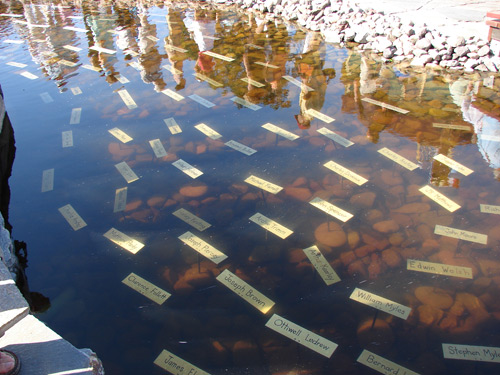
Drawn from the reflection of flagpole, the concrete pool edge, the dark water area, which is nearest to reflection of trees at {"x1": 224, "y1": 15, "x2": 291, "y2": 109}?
the dark water area

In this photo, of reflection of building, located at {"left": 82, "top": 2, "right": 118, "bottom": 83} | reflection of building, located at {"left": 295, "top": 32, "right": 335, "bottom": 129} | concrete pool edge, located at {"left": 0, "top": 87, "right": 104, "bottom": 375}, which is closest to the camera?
concrete pool edge, located at {"left": 0, "top": 87, "right": 104, "bottom": 375}

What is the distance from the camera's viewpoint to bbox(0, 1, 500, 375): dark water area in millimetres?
2615

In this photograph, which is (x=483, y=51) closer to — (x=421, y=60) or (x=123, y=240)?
(x=421, y=60)

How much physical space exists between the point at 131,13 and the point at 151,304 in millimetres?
8931

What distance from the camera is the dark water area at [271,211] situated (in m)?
2.62

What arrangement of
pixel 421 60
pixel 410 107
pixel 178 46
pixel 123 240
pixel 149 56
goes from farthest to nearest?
pixel 178 46
pixel 149 56
pixel 421 60
pixel 410 107
pixel 123 240

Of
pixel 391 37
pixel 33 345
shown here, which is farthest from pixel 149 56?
pixel 33 345

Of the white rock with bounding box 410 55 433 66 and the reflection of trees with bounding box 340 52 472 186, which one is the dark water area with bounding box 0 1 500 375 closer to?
the reflection of trees with bounding box 340 52 472 186

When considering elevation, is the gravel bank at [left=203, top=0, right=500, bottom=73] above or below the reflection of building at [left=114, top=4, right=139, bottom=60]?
above

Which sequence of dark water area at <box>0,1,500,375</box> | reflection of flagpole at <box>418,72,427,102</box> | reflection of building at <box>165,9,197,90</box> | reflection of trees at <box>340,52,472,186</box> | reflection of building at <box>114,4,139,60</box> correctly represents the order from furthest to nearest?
reflection of building at <box>114,4,139,60</box>
reflection of building at <box>165,9,197,90</box>
reflection of flagpole at <box>418,72,427,102</box>
reflection of trees at <box>340,52,472,186</box>
dark water area at <box>0,1,500,375</box>

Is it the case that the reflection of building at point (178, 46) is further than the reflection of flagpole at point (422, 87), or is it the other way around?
the reflection of building at point (178, 46)

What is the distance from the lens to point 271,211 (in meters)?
3.59

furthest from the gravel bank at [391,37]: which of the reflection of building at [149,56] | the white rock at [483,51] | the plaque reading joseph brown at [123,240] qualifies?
the plaque reading joseph brown at [123,240]

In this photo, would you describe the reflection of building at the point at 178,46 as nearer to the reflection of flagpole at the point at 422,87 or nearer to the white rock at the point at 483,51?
the reflection of flagpole at the point at 422,87
